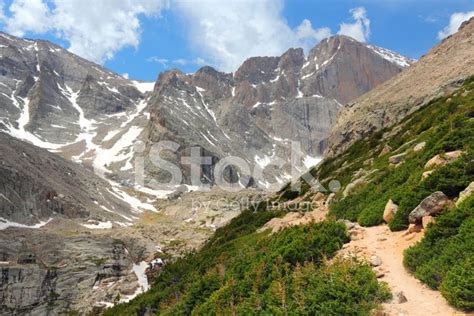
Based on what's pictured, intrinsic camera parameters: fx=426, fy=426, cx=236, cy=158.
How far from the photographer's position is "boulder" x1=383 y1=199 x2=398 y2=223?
1488 cm

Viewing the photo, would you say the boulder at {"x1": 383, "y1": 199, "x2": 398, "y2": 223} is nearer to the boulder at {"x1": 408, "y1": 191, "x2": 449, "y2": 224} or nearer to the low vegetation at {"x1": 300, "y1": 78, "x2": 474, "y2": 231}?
the low vegetation at {"x1": 300, "y1": 78, "x2": 474, "y2": 231}

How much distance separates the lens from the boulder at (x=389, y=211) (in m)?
14.9

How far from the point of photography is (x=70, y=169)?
14912cm

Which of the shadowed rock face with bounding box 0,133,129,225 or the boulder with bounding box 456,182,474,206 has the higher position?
the shadowed rock face with bounding box 0,133,129,225

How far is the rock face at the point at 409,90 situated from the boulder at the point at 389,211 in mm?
34131

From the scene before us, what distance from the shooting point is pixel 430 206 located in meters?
12.5

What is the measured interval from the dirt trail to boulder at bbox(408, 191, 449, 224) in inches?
21.3

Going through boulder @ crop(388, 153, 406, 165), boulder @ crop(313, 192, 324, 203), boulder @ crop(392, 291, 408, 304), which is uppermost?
boulder @ crop(388, 153, 406, 165)

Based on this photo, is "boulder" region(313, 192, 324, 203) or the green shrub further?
"boulder" region(313, 192, 324, 203)

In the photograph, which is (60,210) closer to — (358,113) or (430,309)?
(358,113)

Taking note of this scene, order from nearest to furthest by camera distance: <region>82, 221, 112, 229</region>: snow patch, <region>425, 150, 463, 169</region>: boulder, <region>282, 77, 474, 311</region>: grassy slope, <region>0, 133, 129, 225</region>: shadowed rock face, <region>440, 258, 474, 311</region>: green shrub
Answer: <region>440, 258, 474, 311</region>: green shrub
<region>282, 77, 474, 311</region>: grassy slope
<region>425, 150, 463, 169</region>: boulder
<region>0, 133, 129, 225</region>: shadowed rock face
<region>82, 221, 112, 229</region>: snow patch

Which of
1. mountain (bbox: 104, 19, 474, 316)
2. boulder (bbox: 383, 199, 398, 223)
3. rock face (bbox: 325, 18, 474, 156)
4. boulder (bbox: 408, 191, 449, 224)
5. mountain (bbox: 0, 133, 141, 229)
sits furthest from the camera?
mountain (bbox: 0, 133, 141, 229)

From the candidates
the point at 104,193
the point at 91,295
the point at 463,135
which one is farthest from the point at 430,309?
the point at 104,193

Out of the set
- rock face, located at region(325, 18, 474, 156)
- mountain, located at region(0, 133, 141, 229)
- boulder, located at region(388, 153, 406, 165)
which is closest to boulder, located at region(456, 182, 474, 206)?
boulder, located at region(388, 153, 406, 165)
